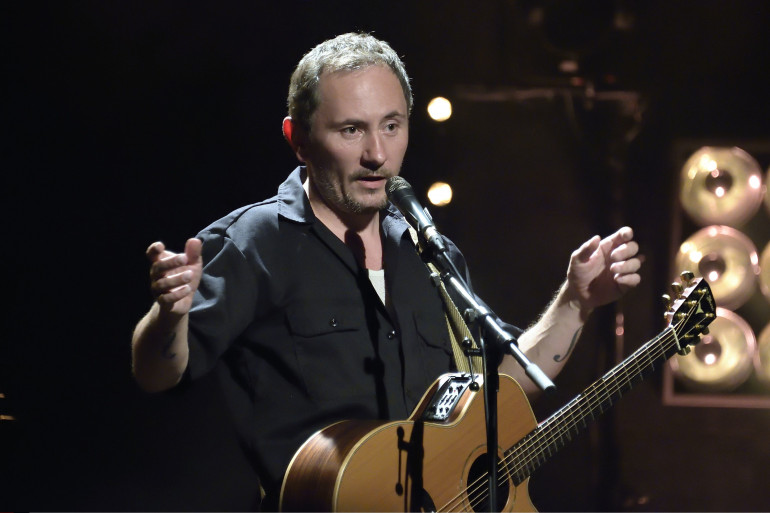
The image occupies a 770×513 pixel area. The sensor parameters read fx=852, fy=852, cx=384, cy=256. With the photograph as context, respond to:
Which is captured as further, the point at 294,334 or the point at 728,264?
the point at 728,264

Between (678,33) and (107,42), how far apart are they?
2.77m

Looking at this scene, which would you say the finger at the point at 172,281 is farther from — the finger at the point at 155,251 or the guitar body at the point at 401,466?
the guitar body at the point at 401,466

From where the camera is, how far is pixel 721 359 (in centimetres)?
457

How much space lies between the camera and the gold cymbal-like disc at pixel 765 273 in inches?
181

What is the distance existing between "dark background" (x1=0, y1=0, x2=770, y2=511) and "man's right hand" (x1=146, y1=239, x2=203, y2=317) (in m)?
1.73

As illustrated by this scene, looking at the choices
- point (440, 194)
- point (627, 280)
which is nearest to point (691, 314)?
point (627, 280)

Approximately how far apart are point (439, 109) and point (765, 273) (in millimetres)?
2039

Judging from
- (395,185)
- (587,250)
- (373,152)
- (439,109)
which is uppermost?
(439,109)

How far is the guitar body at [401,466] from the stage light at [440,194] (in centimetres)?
179

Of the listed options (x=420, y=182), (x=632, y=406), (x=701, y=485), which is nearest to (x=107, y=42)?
(x=420, y=182)

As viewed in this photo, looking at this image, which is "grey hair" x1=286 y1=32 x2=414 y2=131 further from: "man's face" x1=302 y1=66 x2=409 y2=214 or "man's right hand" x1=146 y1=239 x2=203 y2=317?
"man's right hand" x1=146 y1=239 x2=203 y2=317

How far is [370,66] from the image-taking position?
2.45m

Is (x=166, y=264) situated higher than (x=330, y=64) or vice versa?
(x=330, y=64)

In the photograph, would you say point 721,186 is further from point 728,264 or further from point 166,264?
point 166,264
